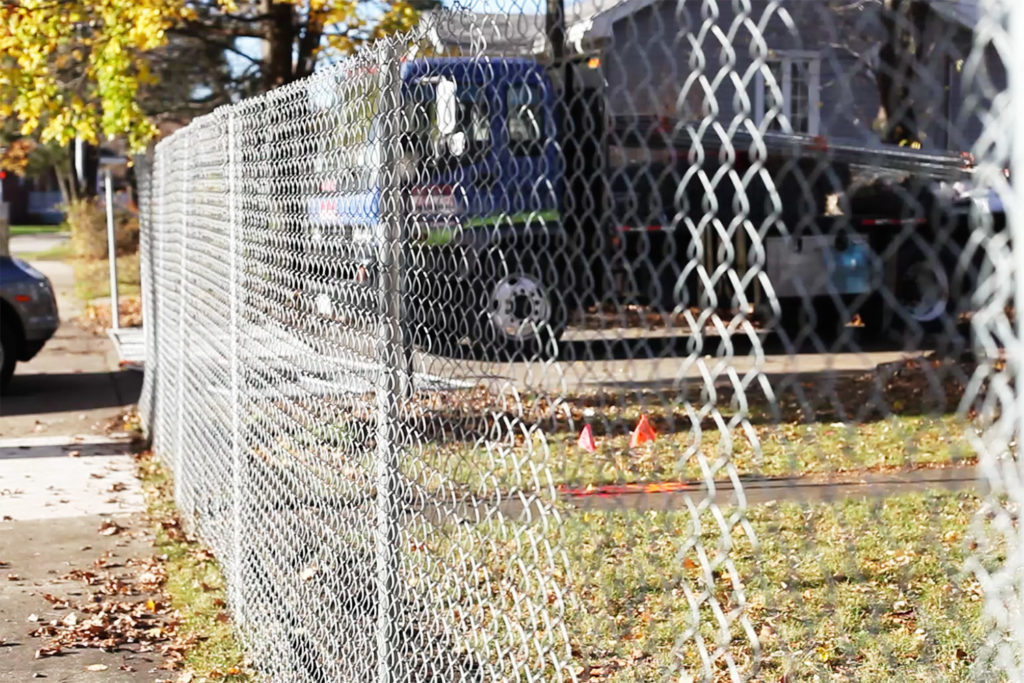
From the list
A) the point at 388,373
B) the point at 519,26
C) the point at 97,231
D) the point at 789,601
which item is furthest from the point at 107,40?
the point at 97,231

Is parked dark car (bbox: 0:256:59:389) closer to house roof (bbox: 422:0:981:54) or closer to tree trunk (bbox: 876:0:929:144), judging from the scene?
house roof (bbox: 422:0:981:54)

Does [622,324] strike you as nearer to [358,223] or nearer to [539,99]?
[539,99]

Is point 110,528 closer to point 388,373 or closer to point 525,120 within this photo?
point 388,373

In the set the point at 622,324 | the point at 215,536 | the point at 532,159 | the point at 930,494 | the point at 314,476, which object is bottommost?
the point at 215,536

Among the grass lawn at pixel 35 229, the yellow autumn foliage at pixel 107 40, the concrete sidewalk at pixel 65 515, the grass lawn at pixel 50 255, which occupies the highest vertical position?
the yellow autumn foliage at pixel 107 40

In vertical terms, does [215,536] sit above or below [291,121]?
below

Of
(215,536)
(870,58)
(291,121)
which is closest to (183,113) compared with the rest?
(215,536)

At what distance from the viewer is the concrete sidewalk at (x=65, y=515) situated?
5.96 metres

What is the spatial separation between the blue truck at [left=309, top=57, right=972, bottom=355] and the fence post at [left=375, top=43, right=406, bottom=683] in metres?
0.02

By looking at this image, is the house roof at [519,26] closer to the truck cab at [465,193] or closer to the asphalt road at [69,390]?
the truck cab at [465,193]

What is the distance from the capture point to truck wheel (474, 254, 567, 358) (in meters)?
3.12

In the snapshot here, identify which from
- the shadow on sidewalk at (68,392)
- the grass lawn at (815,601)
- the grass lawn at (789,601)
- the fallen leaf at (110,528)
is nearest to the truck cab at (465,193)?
the grass lawn at (789,601)

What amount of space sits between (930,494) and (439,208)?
1466 millimetres

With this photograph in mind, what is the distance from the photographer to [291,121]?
16.2ft
